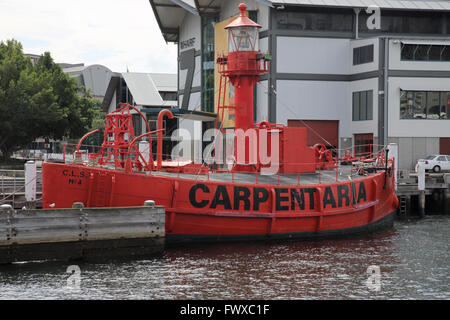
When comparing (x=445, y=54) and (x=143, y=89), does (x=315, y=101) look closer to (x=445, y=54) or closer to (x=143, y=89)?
(x=445, y=54)

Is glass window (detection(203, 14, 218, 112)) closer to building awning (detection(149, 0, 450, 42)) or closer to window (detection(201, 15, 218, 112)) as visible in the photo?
window (detection(201, 15, 218, 112))

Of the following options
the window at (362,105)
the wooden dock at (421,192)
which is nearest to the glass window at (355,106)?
the window at (362,105)

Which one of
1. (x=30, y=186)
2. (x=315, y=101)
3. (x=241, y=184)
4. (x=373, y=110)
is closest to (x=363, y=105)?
(x=373, y=110)

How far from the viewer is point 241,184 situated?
21.2 m

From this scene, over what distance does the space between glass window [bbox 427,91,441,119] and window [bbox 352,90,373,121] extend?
4202mm

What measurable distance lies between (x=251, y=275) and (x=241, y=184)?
4.69 metres

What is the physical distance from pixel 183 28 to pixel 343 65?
59.7 ft

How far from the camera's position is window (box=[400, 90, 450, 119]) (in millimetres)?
42000

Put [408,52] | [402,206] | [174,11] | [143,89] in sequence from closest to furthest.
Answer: [402,206]
[408,52]
[174,11]
[143,89]

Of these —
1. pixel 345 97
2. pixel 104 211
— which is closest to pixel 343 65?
pixel 345 97

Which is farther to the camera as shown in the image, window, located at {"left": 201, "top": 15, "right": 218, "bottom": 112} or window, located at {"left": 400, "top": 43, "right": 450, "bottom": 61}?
window, located at {"left": 201, "top": 15, "right": 218, "bottom": 112}

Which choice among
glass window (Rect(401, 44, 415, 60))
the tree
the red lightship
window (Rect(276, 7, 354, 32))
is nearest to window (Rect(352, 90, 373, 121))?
glass window (Rect(401, 44, 415, 60))

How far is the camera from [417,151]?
42156 millimetres
